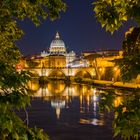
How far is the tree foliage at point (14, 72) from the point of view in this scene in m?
2.34

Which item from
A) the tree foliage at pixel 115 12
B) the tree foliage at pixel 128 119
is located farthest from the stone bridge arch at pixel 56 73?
the tree foliage at pixel 128 119

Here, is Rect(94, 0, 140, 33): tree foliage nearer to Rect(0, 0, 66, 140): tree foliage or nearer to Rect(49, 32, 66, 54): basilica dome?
Rect(0, 0, 66, 140): tree foliage

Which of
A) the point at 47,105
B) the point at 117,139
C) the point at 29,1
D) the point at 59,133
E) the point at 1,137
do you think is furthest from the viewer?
the point at 47,105

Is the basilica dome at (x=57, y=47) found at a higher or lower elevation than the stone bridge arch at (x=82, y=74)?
higher

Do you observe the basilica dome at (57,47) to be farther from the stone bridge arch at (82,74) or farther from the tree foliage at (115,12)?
the tree foliage at (115,12)

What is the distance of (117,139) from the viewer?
572 inches

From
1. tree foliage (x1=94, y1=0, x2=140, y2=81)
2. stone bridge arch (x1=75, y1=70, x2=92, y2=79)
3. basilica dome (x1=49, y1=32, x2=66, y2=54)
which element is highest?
basilica dome (x1=49, y1=32, x2=66, y2=54)

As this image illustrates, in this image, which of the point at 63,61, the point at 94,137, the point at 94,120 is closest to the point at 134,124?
the point at 94,137

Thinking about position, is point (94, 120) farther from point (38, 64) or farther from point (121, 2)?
point (38, 64)

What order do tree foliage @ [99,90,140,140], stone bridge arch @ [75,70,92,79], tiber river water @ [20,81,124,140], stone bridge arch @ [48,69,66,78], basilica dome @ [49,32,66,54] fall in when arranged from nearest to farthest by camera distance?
tree foliage @ [99,90,140,140]
tiber river water @ [20,81,124,140]
stone bridge arch @ [75,70,92,79]
stone bridge arch @ [48,69,66,78]
basilica dome @ [49,32,66,54]

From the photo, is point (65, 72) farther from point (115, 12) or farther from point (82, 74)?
point (115, 12)

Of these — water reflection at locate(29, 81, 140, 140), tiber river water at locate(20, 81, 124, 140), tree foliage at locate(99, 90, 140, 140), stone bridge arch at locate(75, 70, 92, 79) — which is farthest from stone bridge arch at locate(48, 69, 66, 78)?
tree foliage at locate(99, 90, 140, 140)

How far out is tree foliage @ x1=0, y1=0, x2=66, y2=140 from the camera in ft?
7.66

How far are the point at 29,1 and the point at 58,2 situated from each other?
34 centimetres
